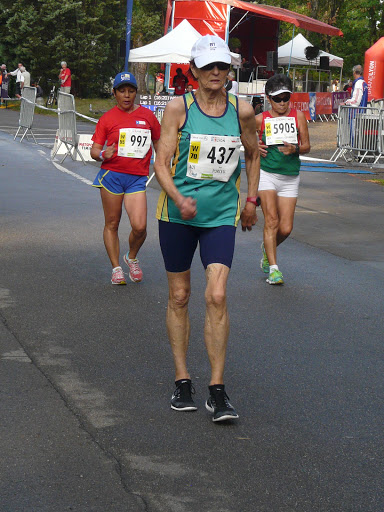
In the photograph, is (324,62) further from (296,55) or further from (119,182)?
(119,182)

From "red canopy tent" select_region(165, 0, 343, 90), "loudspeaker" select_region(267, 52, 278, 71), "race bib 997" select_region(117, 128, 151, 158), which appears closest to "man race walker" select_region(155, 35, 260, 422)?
"race bib 997" select_region(117, 128, 151, 158)

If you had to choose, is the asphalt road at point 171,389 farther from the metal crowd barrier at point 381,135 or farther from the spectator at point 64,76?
the spectator at point 64,76

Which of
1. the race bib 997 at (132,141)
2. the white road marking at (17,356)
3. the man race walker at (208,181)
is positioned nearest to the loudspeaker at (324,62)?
the race bib 997 at (132,141)

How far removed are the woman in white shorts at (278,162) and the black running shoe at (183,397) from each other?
3.66 meters

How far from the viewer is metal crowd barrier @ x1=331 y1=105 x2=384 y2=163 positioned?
20.0 m

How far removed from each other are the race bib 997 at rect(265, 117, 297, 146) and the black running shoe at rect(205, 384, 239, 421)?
4.10 m

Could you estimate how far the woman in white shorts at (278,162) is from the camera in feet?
28.7

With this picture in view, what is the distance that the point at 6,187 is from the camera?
1570 centimetres

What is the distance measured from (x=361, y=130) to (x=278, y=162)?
12.1 meters

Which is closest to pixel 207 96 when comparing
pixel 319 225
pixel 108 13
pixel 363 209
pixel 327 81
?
pixel 319 225

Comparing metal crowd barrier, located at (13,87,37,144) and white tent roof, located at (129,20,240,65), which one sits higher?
white tent roof, located at (129,20,240,65)

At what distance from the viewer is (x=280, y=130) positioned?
8.75 m

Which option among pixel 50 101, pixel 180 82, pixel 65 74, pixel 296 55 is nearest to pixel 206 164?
pixel 180 82

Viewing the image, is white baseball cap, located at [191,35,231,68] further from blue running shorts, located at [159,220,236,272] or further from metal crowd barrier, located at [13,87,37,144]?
metal crowd barrier, located at [13,87,37,144]
